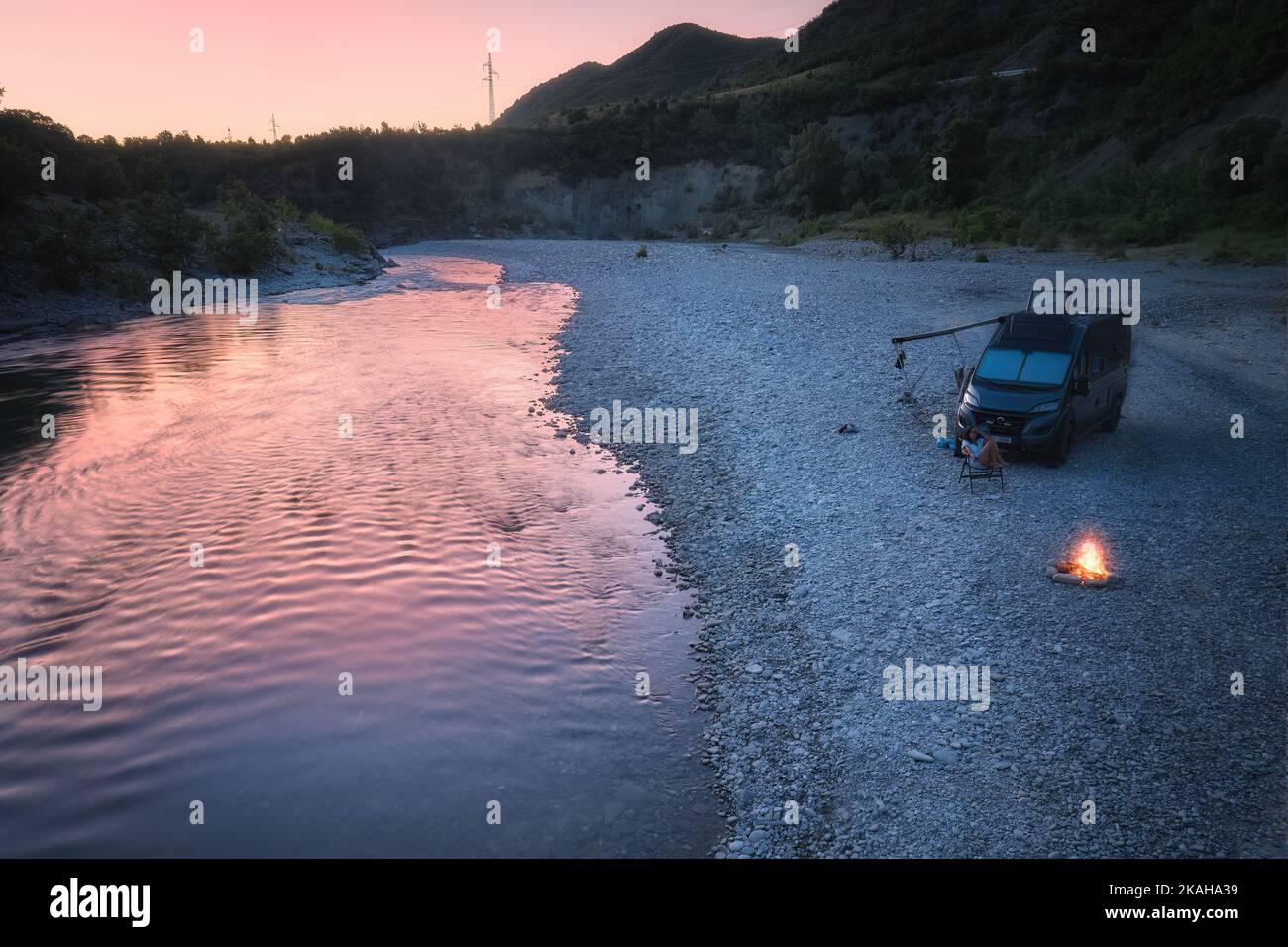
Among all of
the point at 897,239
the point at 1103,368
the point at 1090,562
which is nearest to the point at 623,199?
the point at 897,239

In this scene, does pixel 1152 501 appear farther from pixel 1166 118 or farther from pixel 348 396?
pixel 1166 118

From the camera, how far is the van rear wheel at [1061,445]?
1356 centimetres

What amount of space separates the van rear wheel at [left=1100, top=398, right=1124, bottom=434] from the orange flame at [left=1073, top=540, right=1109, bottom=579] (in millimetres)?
5528

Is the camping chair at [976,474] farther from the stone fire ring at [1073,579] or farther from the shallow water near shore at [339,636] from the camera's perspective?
the shallow water near shore at [339,636]

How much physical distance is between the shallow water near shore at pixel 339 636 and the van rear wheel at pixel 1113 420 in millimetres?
9044

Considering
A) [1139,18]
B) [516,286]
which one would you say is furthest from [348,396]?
[1139,18]

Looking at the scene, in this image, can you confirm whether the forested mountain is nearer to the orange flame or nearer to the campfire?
the orange flame

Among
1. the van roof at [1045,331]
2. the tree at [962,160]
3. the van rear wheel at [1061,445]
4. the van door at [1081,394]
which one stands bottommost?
the van rear wheel at [1061,445]

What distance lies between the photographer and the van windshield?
14.0 meters

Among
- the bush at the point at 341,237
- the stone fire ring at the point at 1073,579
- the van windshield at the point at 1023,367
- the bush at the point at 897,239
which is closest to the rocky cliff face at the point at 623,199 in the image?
the bush at the point at 341,237

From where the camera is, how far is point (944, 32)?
89.2 meters

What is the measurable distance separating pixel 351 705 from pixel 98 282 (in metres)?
35.9

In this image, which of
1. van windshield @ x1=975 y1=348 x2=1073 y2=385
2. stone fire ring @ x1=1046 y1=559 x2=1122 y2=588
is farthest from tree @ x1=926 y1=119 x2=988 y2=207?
stone fire ring @ x1=1046 y1=559 x2=1122 y2=588

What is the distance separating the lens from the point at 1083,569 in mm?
10109
